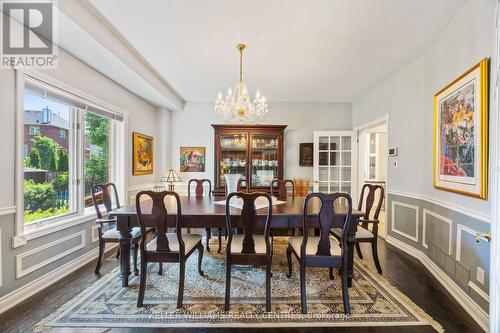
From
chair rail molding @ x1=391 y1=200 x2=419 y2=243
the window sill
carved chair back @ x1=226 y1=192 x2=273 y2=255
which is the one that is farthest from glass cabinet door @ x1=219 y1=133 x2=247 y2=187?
carved chair back @ x1=226 y1=192 x2=273 y2=255

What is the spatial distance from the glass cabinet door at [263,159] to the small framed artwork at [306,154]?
0.61 m

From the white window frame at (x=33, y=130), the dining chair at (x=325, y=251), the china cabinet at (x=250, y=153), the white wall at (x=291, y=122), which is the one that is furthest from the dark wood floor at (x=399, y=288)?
the white wall at (x=291, y=122)

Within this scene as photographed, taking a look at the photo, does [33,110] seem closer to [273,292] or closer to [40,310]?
[40,310]

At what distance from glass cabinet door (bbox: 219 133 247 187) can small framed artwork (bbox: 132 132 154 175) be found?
135 cm

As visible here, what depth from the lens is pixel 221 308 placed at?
1.94 meters

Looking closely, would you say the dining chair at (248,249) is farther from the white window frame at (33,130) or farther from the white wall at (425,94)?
the white window frame at (33,130)

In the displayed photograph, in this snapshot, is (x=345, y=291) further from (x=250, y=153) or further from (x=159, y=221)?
(x=250, y=153)

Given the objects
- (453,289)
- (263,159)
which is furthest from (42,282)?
(453,289)

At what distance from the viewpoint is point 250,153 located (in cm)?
462

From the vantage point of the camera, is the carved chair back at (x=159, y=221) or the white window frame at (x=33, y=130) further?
the white window frame at (x=33, y=130)

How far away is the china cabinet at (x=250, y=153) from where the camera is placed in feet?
15.1

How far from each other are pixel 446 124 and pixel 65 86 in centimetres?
399

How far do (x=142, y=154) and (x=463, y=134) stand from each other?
173 inches

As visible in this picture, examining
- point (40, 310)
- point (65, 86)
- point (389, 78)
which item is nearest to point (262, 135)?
point (389, 78)
